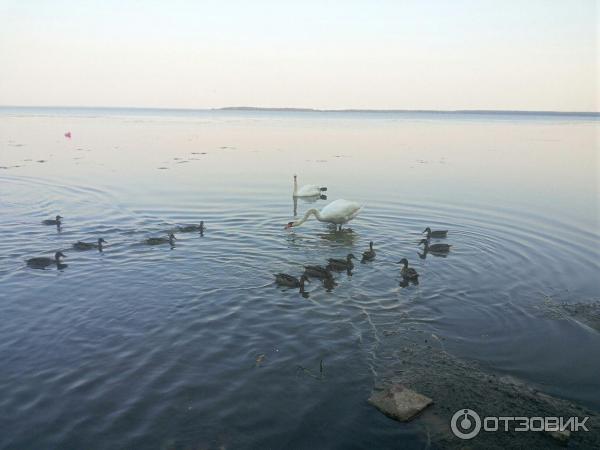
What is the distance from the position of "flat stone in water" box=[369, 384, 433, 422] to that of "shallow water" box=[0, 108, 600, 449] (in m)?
0.22

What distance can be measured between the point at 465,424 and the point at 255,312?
5.67 meters

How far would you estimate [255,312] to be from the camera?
39.4ft

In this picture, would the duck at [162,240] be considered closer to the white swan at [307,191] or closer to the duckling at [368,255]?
the duckling at [368,255]

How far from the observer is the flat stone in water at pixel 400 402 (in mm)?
8031

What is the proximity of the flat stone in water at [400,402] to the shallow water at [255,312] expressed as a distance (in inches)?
8.6

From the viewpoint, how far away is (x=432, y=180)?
1262 inches

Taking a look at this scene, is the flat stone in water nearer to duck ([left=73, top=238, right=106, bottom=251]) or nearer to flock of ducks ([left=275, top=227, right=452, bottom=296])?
flock of ducks ([left=275, top=227, right=452, bottom=296])

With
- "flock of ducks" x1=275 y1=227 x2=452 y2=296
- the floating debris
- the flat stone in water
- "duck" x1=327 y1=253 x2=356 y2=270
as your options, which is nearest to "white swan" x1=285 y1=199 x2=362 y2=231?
"flock of ducks" x1=275 y1=227 x2=452 y2=296

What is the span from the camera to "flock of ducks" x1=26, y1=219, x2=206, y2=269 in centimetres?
1495

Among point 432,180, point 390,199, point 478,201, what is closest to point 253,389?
point 390,199

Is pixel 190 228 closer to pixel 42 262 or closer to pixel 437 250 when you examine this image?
pixel 42 262

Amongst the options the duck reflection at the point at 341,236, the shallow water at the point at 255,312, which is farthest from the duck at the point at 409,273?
the duck reflection at the point at 341,236

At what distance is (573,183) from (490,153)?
17.6m

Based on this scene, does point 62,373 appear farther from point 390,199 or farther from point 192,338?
point 390,199
